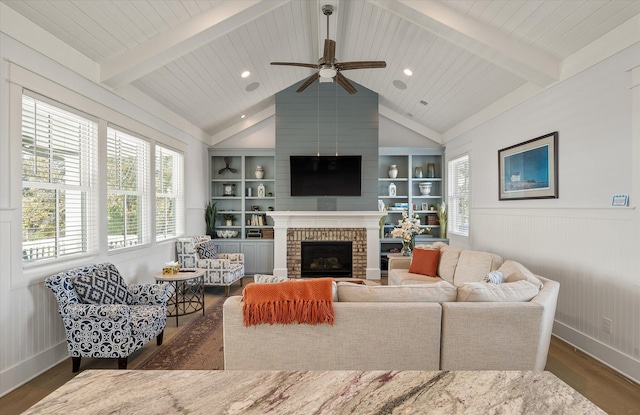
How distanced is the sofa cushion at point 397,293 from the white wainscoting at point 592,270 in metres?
1.58

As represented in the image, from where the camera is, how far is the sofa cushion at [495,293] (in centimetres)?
225

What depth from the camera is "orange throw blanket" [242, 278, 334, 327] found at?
6.98 feet

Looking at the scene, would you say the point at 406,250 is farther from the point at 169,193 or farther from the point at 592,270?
the point at 169,193

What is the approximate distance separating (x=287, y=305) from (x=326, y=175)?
14.1 feet

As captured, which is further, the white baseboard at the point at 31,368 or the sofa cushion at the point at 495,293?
the white baseboard at the point at 31,368

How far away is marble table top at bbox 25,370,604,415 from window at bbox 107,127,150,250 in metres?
3.41

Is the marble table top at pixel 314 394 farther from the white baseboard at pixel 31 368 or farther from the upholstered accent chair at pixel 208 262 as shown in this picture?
the upholstered accent chair at pixel 208 262

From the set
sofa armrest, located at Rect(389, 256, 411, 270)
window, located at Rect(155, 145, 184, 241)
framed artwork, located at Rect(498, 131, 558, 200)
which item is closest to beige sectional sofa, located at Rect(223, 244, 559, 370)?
framed artwork, located at Rect(498, 131, 558, 200)

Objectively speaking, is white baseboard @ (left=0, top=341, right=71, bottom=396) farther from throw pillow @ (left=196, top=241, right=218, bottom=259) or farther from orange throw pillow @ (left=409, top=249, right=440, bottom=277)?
orange throw pillow @ (left=409, top=249, right=440, bottom=277)

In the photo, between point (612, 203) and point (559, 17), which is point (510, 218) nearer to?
point (612, 203)

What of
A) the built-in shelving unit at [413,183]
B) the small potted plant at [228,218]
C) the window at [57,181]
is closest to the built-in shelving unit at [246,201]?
the small potted plant at [228,218]

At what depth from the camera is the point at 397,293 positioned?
89.7 inches

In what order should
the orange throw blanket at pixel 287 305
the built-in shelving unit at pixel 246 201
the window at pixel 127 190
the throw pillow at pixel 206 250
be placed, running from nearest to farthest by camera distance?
the orange throw blanket at pixel 287 305 → the window at pixel 127 190 → the throw pillow at pixel 206 250 → the built-in shelving unit at pixel 246 201

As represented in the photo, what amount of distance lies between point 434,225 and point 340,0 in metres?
4.34
